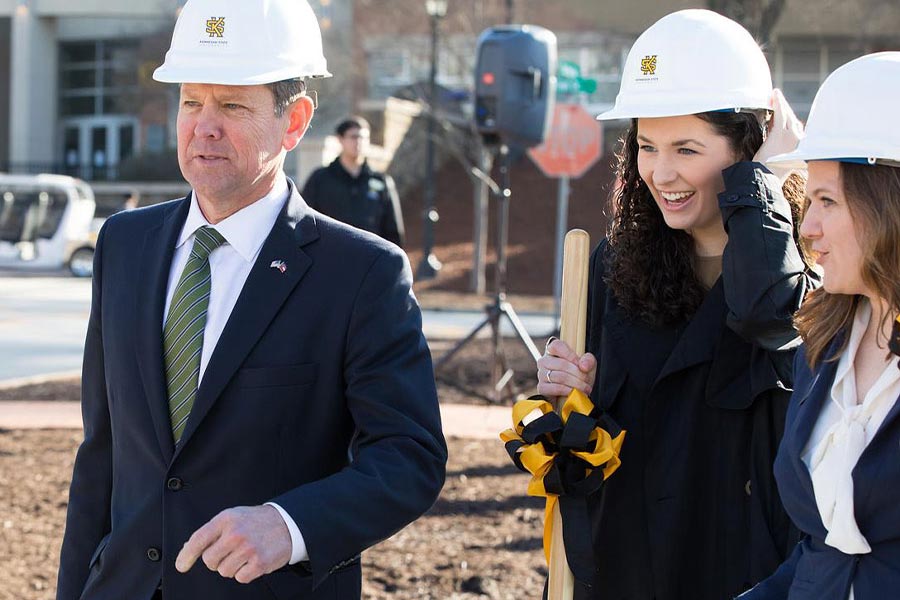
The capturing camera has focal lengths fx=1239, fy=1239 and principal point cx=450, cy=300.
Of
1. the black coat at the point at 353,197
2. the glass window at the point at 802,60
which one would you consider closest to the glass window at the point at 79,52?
the glass window at the point at 802,60

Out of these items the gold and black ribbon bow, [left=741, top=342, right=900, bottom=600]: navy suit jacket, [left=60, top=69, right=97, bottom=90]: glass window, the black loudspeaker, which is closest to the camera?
[left=741, top=342, right=900, bottom=600]: navy suit jacket

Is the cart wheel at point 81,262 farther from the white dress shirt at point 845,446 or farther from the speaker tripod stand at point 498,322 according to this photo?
the white dress shirt at point 845,446

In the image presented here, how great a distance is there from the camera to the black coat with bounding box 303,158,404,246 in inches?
391

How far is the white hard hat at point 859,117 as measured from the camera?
86.6 inches

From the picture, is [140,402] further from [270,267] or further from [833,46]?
[833,46]

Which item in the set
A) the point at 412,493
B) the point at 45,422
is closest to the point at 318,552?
the point at 412,493

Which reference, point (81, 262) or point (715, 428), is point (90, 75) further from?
point (715, 428)

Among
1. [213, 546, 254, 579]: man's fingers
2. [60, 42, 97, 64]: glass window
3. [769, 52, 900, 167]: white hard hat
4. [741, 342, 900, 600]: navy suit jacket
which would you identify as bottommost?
[213, 546, 254, 579]: man's fingers

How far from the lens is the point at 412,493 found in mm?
2537

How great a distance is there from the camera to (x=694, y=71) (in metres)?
2.82

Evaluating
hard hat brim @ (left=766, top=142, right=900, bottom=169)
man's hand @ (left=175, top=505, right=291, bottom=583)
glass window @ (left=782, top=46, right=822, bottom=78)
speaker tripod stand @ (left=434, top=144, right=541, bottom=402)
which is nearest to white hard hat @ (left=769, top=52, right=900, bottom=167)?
hard hat brim @ (left=766, top=142, right=900, bottom=169)

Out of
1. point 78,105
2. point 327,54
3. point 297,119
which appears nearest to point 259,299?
point 297,119

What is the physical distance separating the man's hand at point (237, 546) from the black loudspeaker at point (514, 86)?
26.8 feet

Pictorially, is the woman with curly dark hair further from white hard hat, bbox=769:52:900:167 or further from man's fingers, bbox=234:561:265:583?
man's fingers, bbox=234:561:265:583
